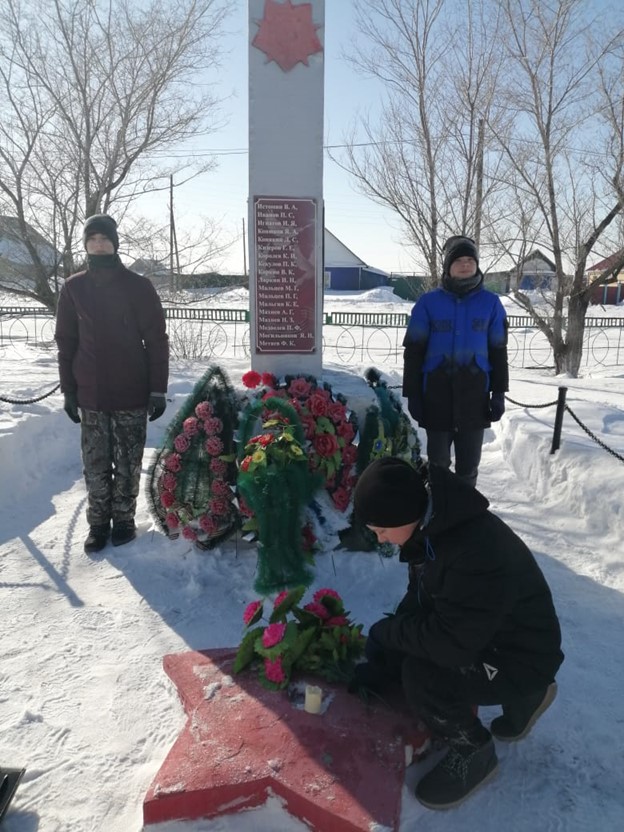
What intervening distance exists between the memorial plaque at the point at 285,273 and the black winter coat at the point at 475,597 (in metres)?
2.50

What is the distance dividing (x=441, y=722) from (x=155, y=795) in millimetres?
923

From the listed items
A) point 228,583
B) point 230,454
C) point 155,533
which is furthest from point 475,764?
point 155,533

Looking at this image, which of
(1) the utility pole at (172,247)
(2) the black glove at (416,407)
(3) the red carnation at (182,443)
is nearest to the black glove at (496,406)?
(2) the black glove at (416,407)

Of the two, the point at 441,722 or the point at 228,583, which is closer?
the point at 441,722

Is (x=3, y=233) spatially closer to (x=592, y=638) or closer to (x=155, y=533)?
(x=155, y=533)

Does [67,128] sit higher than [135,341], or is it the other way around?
[67,128]

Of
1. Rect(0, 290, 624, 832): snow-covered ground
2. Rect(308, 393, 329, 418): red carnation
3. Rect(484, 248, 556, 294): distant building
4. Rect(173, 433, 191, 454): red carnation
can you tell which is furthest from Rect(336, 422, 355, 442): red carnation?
Rect(484, 248, 556, 294): distant building

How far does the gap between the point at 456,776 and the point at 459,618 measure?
56cm

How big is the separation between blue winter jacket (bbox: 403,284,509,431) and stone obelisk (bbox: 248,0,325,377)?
105 centimetres

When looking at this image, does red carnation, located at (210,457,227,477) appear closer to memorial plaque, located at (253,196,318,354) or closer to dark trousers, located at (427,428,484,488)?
memorial plaque, located at (253,196,318,354)

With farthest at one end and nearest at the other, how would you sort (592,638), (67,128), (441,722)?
1. (67,128)
2. (592,638)
3. (441,722)

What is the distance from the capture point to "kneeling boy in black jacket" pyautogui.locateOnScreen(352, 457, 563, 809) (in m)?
1.85

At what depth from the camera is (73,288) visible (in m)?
3.55

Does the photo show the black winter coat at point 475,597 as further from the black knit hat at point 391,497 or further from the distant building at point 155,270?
the distant building at point 155,270
